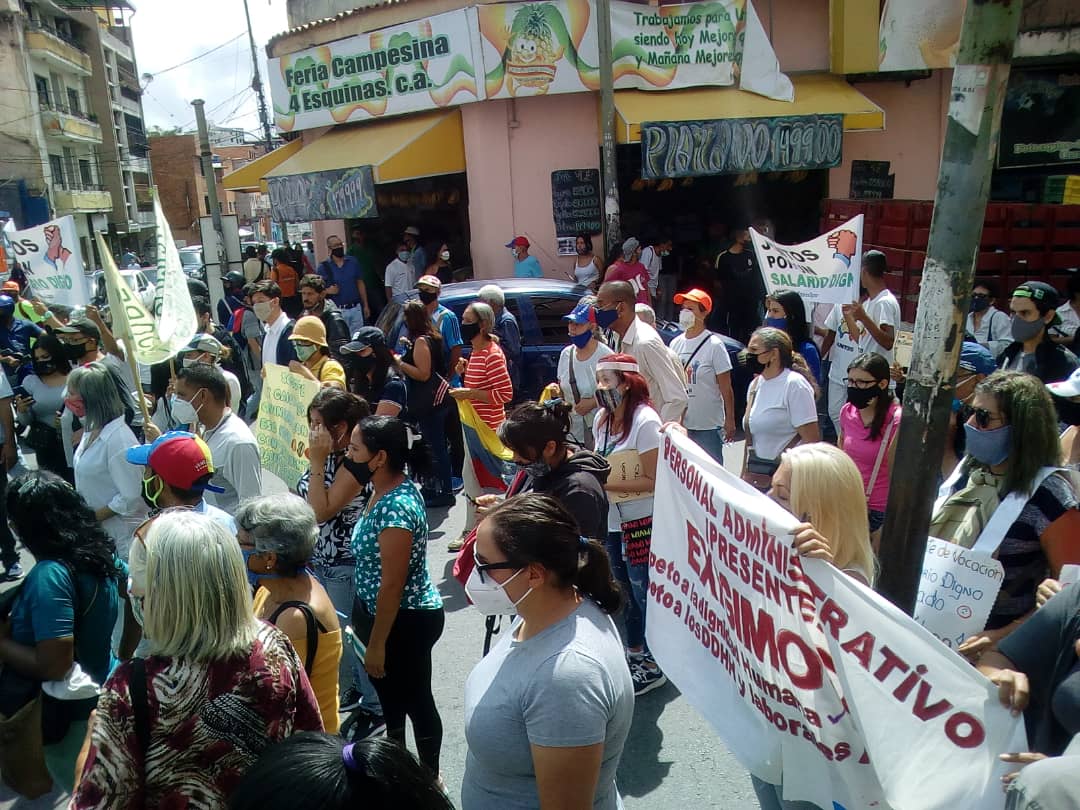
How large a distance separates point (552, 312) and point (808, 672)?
699 centimetres

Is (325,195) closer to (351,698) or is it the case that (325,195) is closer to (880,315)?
(880,315)

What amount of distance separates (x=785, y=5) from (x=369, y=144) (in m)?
6.93

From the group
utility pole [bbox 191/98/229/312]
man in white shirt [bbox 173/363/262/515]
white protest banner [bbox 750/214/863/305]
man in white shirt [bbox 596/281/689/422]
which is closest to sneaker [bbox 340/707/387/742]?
man in white shirt [bbox 173/363/262/515]

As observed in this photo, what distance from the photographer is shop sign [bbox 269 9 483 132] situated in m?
13.9

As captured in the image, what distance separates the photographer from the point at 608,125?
12766 millimetres

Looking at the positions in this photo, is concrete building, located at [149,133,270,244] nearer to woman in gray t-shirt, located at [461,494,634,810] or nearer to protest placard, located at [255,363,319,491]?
protest placard, located at [255,363,319,491]

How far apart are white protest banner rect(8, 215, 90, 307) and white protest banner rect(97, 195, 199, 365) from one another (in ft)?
12.0

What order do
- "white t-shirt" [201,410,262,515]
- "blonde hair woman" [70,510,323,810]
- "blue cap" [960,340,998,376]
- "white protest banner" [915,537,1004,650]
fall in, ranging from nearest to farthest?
"blonde hair woman" [70,510,323,810] < "white protest banner" [915,537,1004,650] < "white t-shirt" [201,410,262,515] < "blue cap" [960,340,998,376]

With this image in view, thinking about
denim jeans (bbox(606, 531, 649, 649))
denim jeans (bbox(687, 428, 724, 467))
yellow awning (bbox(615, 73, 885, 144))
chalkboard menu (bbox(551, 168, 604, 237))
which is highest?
yellow awning (bbox(615, 73, 885, 144))

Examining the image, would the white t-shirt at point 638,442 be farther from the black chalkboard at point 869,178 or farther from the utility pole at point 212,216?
the black chalkboard at point 869,178

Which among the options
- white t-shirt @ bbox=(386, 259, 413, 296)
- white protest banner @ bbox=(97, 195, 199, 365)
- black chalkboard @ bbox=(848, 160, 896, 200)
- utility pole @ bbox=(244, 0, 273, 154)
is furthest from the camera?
utility pole @ bbox=(244, 0, 273, 154)

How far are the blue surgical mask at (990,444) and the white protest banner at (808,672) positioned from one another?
1098 millimetres

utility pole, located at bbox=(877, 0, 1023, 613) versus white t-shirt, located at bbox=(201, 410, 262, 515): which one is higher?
utility pole, located at bbox=(877, 0, 1023, 613)

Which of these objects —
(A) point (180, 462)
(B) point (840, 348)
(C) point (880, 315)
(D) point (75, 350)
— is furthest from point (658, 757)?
(D) point (75, 350)
